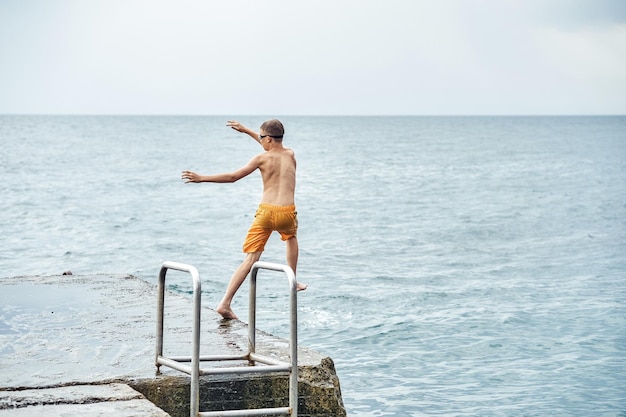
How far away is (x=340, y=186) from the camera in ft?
154

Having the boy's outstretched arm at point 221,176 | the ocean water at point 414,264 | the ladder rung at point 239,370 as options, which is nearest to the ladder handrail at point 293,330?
the ladder rung at point 239,370

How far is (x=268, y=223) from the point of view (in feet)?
23.2

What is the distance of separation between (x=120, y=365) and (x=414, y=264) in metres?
13.9

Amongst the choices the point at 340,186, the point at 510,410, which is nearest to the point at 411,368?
the point at 510,410

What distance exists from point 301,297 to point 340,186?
32.1 metres

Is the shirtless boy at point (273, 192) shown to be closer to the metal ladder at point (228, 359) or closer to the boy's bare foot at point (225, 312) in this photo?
the boy's bare foot at point (225, 312)

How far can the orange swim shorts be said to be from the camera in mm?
7047

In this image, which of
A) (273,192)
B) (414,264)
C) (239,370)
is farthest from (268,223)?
(414,264)

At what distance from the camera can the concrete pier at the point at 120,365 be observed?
521 cm

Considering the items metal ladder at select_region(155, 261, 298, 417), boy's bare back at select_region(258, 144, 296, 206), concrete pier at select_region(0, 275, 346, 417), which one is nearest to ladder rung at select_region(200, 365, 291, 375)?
metal ladder at select_region(155, 261, 298, 417)

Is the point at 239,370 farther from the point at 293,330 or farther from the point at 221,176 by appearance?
the point at 221,176

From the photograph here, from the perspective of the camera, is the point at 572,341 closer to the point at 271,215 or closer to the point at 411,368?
the point at 411,368

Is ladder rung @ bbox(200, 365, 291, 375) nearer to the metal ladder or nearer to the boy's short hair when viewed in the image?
the metal ladder

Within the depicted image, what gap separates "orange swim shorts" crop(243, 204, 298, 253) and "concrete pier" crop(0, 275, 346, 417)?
2.21ft
